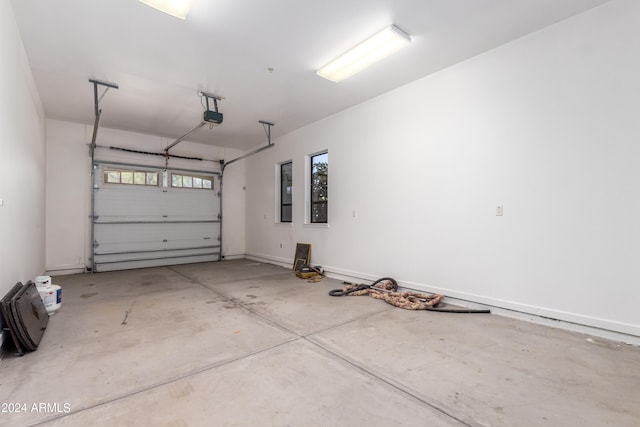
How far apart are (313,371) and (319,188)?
452 centimetres

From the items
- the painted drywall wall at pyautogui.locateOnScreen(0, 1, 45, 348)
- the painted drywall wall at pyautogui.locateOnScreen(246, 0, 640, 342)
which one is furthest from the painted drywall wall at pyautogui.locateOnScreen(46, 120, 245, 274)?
the painted drywall wall at pyautogui.locateOnScreen(246, 0, 640, 342)

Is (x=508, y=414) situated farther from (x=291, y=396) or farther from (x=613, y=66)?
(x=613, y=66)

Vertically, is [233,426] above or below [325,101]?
below

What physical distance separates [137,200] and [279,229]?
3.54m

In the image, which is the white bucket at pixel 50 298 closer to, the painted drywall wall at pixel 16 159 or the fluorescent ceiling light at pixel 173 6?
the painted drywall wall at pixel 16 159

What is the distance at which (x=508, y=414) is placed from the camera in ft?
5.55

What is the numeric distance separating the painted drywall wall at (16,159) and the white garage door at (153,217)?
7.44ft

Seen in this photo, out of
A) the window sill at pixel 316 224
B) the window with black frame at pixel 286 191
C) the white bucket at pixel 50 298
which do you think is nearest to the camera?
the white bucket at pixel 50 298

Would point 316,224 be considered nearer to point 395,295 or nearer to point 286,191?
point 286,191

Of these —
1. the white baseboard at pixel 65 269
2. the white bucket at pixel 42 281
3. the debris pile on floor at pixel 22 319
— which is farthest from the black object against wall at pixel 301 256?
the white baseboard at pixel 65 269

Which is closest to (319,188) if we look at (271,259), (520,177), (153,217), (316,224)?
(316,224)

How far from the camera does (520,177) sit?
3.29 meters

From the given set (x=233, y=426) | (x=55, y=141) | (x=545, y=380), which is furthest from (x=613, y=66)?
(x=55, y=141)

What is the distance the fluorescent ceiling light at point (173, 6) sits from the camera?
8.89 feet
